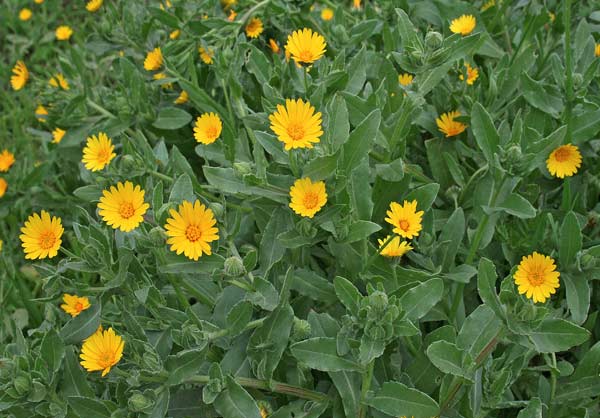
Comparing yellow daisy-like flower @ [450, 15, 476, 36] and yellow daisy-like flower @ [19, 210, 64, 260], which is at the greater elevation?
yellow daisy-like flower @ [450, 15, 476, 36]

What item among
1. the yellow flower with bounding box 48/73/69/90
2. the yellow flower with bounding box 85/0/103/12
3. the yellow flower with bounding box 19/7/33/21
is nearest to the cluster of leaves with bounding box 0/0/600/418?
the yellow flower with bounding box 48/73/69/90

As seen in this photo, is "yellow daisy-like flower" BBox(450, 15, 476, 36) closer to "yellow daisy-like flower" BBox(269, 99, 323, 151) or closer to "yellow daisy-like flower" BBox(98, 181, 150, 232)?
"yellow daisy-like flower" BBox(269, 99, 323, 151)

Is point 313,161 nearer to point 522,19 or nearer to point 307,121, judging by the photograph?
point 307,121

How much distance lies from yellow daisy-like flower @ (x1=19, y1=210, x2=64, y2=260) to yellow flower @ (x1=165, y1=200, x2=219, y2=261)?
395 millimetres

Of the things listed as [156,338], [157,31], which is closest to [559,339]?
[156,338]

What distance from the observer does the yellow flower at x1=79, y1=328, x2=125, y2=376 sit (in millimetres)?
1850

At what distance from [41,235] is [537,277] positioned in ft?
4.99

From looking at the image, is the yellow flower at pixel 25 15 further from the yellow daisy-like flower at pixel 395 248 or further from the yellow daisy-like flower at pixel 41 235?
the yellow daisy-like flower at pixel 395 248

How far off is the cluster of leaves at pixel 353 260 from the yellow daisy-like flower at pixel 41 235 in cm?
7

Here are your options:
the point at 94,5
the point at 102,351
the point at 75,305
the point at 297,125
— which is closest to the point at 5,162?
the point at 94,5

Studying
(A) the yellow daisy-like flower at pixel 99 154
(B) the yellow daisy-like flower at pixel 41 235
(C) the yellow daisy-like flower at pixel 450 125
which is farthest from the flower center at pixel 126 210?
(C) the yellow daisy-like flower at pixel 450 125

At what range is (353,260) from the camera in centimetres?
217

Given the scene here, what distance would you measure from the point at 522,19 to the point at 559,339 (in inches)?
68.2

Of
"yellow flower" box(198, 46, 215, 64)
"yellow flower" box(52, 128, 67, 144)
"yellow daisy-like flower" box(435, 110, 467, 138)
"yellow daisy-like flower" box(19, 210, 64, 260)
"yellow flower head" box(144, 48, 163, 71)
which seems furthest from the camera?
"yellow flower" box(52, 128, 67, 144)
